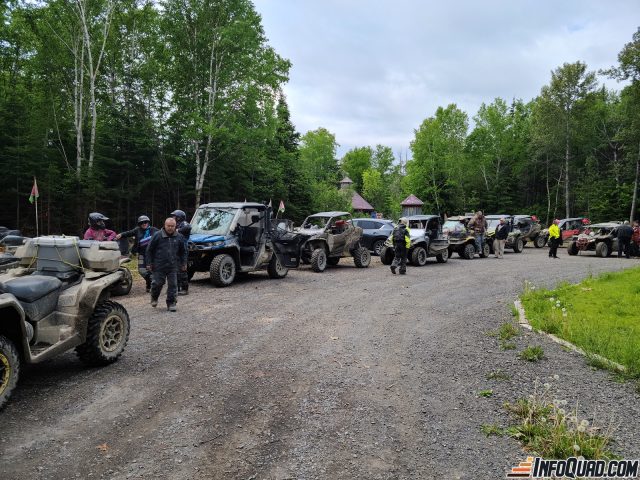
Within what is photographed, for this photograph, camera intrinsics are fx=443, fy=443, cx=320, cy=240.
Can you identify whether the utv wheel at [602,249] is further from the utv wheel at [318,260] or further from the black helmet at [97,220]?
the black helmet at [97,220]

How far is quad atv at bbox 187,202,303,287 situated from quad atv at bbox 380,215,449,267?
5.63 metres

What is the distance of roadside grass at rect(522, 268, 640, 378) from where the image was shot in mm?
5676

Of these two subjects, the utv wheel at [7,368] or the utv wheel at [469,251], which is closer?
the utv wheel at [7,368]

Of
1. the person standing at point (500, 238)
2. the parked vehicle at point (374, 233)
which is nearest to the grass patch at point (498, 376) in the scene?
the parked vehicle at point (374, 233)

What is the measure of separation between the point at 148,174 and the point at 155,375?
70.0 ft

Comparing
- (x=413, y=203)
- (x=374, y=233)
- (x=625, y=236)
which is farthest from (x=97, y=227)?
(x=413, y=203)

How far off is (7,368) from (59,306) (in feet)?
3.19

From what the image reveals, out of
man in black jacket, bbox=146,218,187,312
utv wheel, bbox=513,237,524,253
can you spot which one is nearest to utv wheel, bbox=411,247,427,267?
utv wheel, bbox=513,237,524,253

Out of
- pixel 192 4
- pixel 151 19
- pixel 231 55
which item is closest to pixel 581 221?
pixel 231 55

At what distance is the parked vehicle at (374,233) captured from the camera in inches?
794

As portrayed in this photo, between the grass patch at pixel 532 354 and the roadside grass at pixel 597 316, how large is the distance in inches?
22.2

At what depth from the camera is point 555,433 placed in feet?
11.2

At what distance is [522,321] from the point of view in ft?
25.1

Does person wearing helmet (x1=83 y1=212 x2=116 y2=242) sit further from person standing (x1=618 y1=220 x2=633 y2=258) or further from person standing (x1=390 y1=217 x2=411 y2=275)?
person standing (x1=618 y1=220 x2=633 y2=258)
